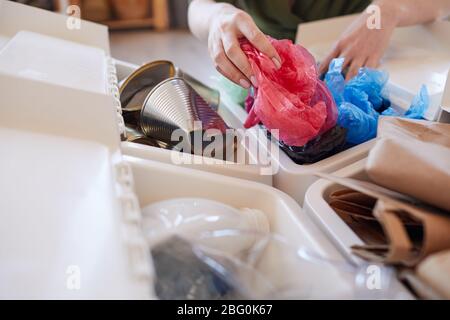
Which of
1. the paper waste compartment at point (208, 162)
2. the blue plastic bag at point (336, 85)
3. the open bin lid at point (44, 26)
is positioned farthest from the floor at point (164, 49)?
the paper waste compartment at point (208, 162)

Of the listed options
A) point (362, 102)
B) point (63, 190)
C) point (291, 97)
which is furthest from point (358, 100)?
point (63, 190)

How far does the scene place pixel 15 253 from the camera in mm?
354

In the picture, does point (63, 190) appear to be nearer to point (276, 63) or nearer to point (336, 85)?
point (276, 63)

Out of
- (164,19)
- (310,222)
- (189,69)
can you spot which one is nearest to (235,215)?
(310,222)

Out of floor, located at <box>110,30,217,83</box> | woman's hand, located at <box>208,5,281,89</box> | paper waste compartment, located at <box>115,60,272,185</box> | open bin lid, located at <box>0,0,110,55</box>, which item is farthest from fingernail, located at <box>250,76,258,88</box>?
floor, located at <box>110,30,217,83</box>

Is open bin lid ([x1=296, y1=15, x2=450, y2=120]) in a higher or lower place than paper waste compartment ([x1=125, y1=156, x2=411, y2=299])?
higher

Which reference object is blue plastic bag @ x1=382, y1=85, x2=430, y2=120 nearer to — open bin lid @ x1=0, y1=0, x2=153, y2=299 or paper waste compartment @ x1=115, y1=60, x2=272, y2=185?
paper waste compartment @ x1=115, y1=60, x2=272, y2=185

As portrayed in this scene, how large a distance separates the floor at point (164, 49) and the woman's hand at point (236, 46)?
5.19 ft

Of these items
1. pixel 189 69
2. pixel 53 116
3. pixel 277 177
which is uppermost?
pixel 53 116

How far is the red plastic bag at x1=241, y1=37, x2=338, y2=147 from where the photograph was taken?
0.55 meters

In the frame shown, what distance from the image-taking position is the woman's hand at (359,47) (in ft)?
2.68

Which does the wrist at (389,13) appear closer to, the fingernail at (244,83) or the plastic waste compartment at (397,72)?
the plastic waste compartment at (397,72)

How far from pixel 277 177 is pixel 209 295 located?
0.84 ft
